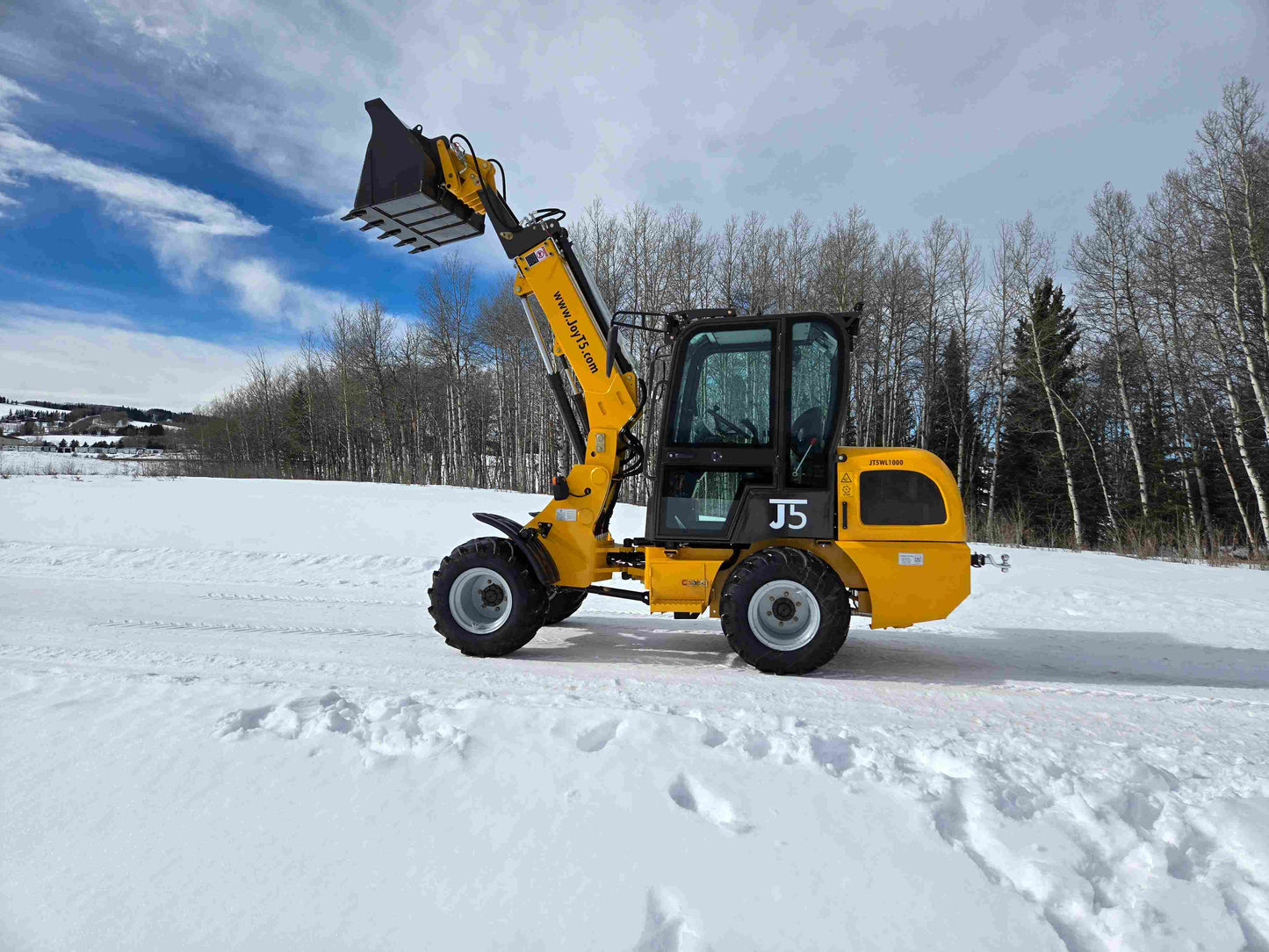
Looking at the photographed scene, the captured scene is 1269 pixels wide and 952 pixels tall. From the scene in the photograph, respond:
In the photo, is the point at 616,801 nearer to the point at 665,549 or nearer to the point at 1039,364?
the point at 665,549

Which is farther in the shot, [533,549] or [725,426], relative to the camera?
[533,549]

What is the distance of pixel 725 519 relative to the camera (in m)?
4.93

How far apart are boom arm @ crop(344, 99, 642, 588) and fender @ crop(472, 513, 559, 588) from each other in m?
0.08

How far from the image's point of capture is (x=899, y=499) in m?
4.63

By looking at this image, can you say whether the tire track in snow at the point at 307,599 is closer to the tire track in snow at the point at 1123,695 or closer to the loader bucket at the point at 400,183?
the loader bucket at the point at 400,183

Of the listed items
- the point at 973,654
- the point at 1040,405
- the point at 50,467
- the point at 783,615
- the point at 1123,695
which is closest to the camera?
the point at 1123,695

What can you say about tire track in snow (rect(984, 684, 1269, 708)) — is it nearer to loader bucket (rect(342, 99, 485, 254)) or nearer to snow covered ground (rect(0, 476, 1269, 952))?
snow covered ground (rect(0, 476, 1269, 952))

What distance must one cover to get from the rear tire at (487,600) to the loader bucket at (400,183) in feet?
9.24

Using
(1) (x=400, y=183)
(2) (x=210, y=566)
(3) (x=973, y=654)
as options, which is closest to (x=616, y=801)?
(3) (x=973, y=654)

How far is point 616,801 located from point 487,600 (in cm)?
285

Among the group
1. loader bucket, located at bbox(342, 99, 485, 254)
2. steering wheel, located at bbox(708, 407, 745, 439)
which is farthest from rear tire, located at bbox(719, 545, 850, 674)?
loader bucket, located at bbox(342, 99, 485, 254)

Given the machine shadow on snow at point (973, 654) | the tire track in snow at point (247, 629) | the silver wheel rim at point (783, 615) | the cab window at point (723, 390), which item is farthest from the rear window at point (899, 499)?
the tire track in snow at point (247, 629)

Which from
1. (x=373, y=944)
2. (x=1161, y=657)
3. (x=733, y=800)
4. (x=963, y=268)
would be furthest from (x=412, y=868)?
(x=963, y=268)

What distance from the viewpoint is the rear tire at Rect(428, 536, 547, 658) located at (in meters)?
5.01
